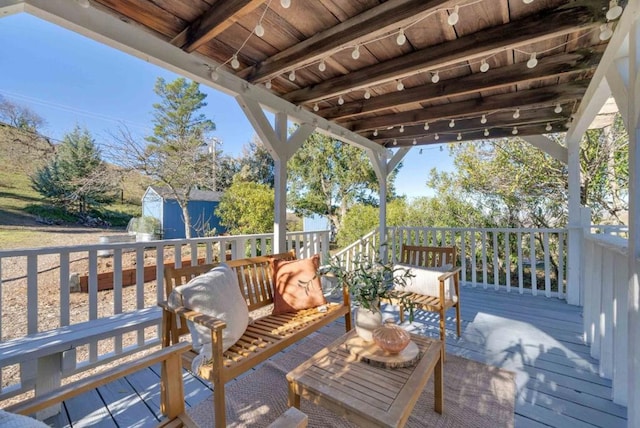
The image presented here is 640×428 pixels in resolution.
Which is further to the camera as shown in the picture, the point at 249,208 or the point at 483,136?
the point at 249,208

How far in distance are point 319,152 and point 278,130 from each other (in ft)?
21.7

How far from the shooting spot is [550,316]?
323cm

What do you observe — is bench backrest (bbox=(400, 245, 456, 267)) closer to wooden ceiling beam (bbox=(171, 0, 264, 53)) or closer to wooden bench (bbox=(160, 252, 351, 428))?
wooden bench (bbox=(160, 252, 351, 428))

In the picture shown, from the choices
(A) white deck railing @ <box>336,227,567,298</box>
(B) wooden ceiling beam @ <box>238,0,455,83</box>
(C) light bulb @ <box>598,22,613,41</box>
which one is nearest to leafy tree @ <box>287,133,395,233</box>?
(A) white deck railing @ <box>336,227,567,298</box>

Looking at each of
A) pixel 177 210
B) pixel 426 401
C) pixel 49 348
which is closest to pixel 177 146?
pixel 177 210

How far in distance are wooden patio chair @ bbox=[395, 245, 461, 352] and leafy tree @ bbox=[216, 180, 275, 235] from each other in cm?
397

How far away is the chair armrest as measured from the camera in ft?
4.94

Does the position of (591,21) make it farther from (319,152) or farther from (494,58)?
(319,152)

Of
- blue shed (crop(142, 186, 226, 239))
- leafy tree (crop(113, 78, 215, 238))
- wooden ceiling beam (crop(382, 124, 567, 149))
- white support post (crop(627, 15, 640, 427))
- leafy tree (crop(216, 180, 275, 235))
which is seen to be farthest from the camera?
blue shed (crop(142, 186, 226, 239))

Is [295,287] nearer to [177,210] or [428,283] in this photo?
[428,283]

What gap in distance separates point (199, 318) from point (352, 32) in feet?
6.83

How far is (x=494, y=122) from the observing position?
3.71 meters

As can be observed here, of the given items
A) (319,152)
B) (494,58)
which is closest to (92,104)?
(319,152)

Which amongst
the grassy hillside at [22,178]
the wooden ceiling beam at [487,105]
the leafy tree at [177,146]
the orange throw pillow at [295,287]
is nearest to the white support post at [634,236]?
the wooden ceiling beam at [487,105]
